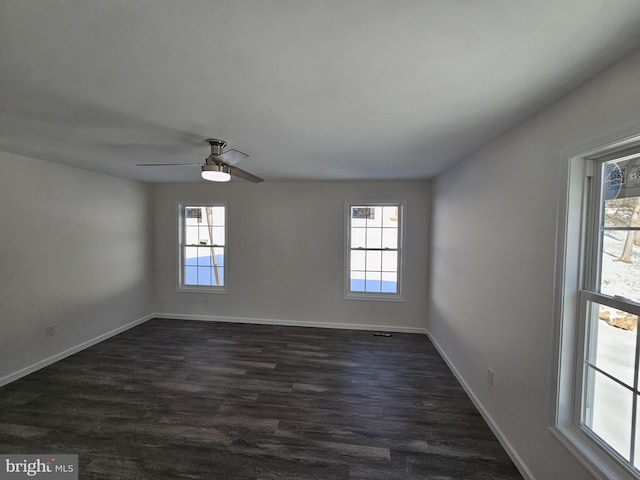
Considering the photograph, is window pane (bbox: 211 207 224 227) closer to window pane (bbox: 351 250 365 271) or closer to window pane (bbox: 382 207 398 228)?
window pane (bbox: 351 250 365 271)

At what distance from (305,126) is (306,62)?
78 cm

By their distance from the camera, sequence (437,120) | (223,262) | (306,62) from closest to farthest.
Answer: (306,62)
(437,120)
(223,262)

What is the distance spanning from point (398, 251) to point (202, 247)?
3.56m

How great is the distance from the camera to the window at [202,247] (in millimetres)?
4793

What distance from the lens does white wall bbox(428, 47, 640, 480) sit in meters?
1.36

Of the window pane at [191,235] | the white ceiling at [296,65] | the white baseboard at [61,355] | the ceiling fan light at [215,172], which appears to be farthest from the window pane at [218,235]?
the ceiling fan light at [215,172]

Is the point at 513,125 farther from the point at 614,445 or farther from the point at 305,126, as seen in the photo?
the point at 614,445

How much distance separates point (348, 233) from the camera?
14.4 feet

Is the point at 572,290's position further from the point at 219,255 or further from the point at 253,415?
the point at 219,255

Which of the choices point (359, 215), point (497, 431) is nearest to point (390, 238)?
point (359, 215)

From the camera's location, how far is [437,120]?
1.86 meters

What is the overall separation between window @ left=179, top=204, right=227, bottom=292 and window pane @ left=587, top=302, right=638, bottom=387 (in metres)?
4.66

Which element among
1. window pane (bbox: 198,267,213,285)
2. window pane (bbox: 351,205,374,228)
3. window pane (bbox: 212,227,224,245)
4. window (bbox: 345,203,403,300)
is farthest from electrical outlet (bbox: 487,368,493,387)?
window pane (bbox: 198,267,213,285)

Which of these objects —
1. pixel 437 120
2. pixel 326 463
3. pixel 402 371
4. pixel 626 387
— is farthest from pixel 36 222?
pixel 626 387
